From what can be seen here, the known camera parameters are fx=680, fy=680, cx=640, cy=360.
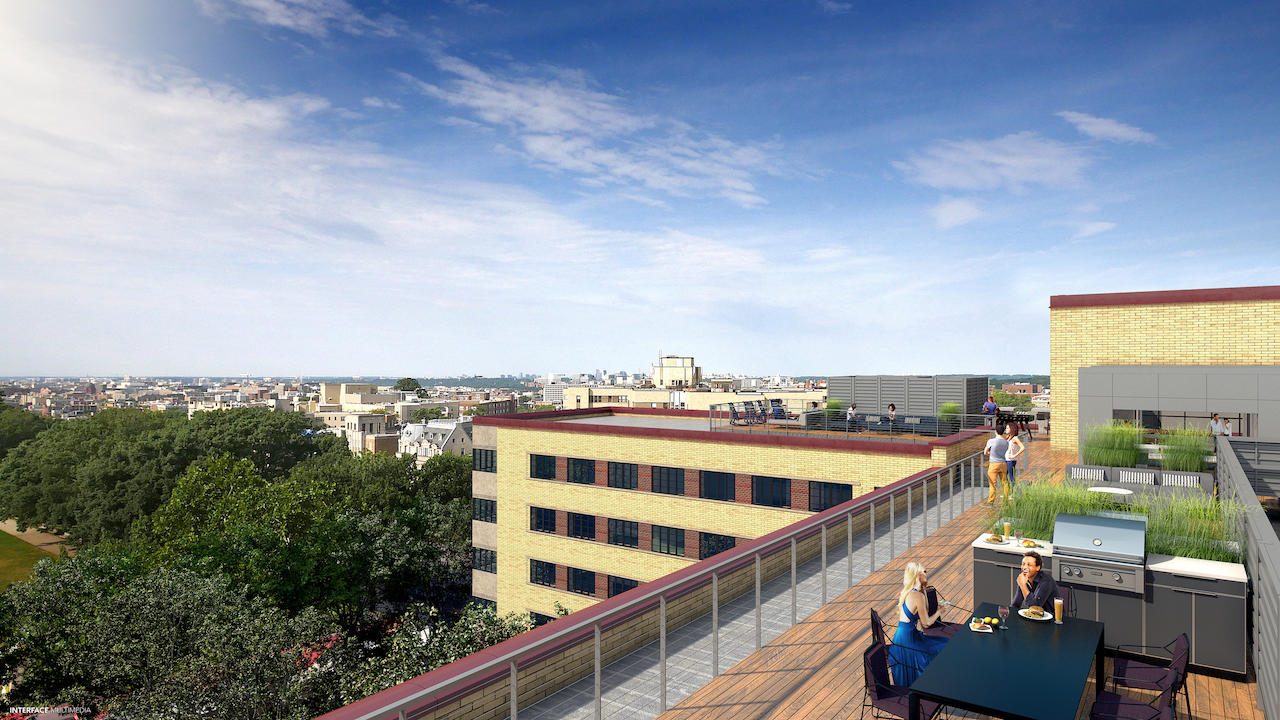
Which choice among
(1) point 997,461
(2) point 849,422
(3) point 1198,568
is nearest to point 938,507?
(1) point 997,461

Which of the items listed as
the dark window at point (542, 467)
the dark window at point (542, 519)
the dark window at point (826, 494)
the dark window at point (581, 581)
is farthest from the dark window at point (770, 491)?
the dark window at point (542, 519)

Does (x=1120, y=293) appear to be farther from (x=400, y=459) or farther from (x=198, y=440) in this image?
(x=198, y=440)

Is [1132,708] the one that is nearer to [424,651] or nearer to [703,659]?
[703,659]

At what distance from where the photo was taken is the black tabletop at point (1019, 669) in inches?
168

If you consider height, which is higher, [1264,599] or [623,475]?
[1264,599]

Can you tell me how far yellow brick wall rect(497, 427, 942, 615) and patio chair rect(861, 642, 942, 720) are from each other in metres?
18.0

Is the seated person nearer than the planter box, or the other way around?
the seated person

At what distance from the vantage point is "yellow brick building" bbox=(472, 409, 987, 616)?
83.3 feet

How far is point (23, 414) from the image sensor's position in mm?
97250

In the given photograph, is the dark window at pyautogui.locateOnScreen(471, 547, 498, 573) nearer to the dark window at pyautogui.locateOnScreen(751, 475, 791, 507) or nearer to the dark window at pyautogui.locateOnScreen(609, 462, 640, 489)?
the dark window at pyautogui.locateOnScreen(609, 462, 640, 489)

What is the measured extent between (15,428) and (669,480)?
350 ft

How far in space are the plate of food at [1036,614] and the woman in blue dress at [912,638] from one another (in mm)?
710

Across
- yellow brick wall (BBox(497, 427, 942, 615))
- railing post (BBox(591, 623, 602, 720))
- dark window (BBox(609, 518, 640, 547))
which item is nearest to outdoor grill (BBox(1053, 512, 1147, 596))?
railing post (BBox(591, 623, 602, 720))

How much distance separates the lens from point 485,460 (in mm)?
40312
